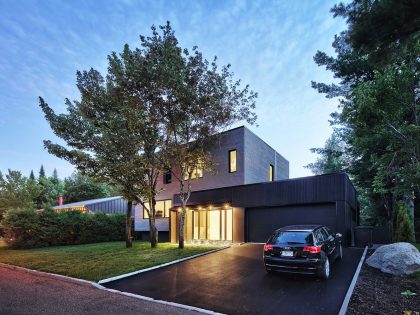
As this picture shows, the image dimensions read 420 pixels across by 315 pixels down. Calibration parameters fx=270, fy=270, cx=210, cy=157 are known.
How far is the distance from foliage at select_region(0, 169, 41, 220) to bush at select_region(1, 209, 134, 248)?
328 inches

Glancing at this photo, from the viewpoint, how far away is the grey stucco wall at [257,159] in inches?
772

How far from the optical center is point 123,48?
1648cm

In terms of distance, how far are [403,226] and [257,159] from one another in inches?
391

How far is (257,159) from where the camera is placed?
20953 mm

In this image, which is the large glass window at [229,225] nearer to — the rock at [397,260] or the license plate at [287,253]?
the rock at [397,260]

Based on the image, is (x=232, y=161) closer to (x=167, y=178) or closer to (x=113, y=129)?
(x=167, y=178)

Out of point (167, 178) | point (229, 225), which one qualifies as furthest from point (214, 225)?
point (167, 178)

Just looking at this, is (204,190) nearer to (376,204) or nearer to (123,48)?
(123,48)

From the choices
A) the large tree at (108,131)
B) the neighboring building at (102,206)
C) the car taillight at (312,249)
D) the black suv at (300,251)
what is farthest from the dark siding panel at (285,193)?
the neighboring building at (102,206)

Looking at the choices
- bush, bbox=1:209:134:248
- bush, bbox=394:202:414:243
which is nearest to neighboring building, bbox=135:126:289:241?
bush, bbox=1:209:134:248

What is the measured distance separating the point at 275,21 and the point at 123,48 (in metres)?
9.12

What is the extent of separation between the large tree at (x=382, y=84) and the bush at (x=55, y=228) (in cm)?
2221

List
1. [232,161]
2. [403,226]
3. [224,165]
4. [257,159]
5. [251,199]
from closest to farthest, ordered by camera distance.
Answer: [403,226], [251,199], [232,161], [224,165], [257,159]

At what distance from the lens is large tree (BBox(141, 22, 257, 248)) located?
50.9 ft
